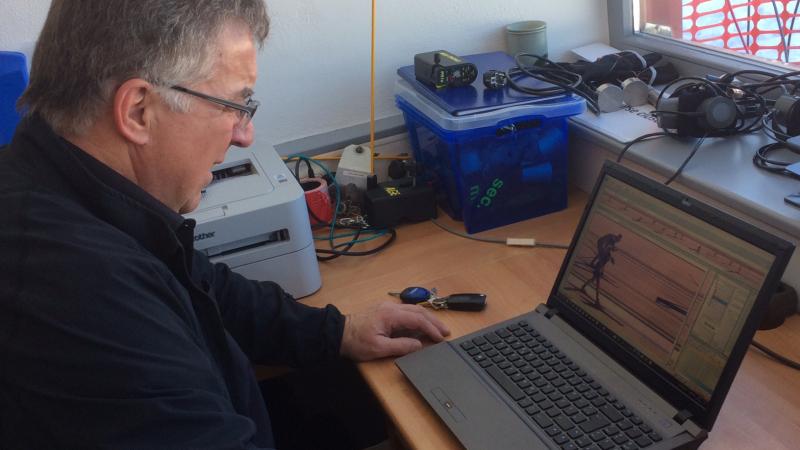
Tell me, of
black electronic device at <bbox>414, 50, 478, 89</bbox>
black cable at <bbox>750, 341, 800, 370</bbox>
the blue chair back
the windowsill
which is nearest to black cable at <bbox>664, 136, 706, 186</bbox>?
the windowsill

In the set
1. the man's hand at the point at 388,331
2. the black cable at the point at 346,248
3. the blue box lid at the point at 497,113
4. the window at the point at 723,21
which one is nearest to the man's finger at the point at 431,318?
the man's hand at the point at 388,331

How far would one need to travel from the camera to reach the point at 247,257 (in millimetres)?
1219

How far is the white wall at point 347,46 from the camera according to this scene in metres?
1.51

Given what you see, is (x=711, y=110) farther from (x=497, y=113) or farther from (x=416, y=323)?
(x=416, y=323)

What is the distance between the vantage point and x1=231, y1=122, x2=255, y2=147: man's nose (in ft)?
3.04

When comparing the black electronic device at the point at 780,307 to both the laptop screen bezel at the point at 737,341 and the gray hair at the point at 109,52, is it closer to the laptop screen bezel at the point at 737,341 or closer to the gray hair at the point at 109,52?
the laptop screen bezel at the point at 737,341

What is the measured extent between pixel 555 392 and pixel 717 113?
66 centimetres

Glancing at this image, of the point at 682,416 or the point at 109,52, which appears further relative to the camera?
the point at 682,416

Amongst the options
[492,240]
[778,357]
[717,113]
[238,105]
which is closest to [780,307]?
[778,357]

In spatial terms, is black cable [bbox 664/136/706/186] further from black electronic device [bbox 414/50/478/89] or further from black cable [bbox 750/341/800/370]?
black electronic device [bbox 414/50/478/89]

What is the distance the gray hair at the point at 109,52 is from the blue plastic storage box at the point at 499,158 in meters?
0.65

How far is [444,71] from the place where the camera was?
1.43 m

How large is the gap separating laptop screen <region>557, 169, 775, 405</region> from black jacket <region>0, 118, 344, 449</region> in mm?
547

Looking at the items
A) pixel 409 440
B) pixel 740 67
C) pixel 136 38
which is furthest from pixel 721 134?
pixel 136 38
